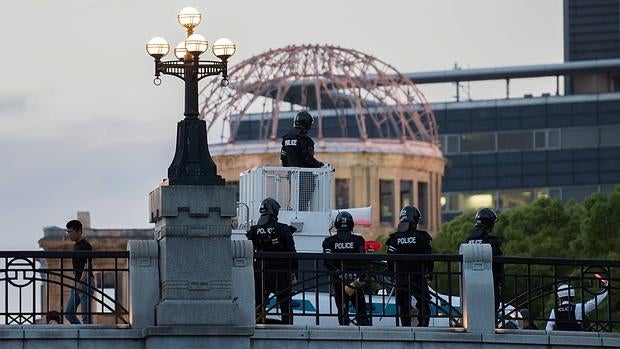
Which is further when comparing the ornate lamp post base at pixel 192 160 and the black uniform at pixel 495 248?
the black uniform at pixel 495 248

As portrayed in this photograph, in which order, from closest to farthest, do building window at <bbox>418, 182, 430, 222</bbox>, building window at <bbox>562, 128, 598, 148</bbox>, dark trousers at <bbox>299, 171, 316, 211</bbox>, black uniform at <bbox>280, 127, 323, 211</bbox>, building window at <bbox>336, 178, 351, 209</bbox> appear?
Result: black uniform at <bbox>280, 127, 323, 211</bbox> < dark trousers at <bbox>299, 171, 316, 211</bbox> < building window at <bbox>336, 178, 351, 209</bbox> < building window at <bbox>418, 182, 430, 222</bbox> < building window at <bbox>562, 128, 598, 148</bbox>

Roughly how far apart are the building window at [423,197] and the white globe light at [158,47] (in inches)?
3710

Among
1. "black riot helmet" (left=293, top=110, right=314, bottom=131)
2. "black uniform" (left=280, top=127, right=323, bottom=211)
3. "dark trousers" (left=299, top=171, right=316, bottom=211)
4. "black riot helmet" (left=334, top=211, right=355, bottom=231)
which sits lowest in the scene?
"black riot helmet" (left=334, top=211, right=355, bottom=231)

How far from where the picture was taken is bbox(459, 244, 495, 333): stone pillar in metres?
36.1

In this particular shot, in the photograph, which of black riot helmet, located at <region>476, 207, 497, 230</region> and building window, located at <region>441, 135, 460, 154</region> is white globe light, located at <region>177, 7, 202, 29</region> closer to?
black riot helmet, located at <region>476, 207, 497, 230</region>

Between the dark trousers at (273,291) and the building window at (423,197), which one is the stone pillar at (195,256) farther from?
the building window at (423,197)

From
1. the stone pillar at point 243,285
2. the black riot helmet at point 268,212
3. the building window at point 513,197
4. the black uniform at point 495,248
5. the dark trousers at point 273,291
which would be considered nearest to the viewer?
the stone pillar at point 243,285

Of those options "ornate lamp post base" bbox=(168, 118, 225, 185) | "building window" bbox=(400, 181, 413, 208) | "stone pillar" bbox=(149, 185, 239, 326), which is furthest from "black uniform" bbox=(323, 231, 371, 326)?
"building window" bbox=(400, 181, 413, 208)

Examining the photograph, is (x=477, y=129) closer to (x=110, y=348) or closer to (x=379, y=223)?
(x=379, y=223)

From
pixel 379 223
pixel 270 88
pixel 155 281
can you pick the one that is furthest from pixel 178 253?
pixel 379 223

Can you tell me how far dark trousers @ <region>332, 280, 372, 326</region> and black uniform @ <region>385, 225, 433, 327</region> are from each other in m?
0.52

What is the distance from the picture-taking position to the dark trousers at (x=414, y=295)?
3662 centimetres

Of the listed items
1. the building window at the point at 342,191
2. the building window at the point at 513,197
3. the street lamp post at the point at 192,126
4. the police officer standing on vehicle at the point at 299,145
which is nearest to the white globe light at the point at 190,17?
the street lamp post at the point at 192,126

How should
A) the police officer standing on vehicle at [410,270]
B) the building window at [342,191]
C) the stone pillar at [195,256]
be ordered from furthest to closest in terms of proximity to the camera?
1. the building window at [342,191]
2. the police officer standing on vehicle at [410,270]
3. the stone pillar at [195,256]
